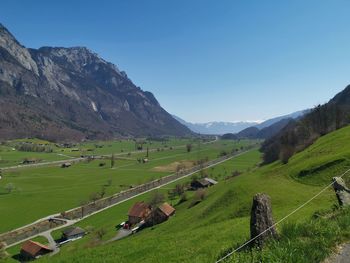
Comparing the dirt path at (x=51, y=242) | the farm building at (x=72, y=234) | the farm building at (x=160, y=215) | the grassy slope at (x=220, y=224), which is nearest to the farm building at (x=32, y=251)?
the dirt path at (x=51, y=242)

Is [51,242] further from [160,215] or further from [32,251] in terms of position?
[160,215]

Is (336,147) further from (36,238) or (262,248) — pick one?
(36,238)

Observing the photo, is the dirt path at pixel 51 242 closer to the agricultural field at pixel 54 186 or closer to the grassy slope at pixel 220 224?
the agricultural field at pixel 54 186

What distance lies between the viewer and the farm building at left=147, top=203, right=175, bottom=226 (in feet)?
217

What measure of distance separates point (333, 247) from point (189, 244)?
36.3ft

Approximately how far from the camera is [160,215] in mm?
66875

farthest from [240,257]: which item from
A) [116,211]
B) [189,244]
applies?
[116,211]

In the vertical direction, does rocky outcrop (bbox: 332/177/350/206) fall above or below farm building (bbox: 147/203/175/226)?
above

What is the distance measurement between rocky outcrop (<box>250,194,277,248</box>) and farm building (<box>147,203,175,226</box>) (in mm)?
52323

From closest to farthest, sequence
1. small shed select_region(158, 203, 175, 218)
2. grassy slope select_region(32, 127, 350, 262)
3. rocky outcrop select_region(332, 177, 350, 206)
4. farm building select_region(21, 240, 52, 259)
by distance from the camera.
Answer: rocky outcrop select_region(332, 177, 350, 206) < grassy slope select_region(32, 127, 350, 262) < farm building select_region(21, 240, 52, 259) < small shed select_region(158, 203, 175, 218)

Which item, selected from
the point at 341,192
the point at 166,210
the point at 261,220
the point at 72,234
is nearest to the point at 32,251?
the point at 72,234

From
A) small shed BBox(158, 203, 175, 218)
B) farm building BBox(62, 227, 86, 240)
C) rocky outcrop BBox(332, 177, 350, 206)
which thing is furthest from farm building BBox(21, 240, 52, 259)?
rocky outcrop BBox(332, 177, 350, 206)

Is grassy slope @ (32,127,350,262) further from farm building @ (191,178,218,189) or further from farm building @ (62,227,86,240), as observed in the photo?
farm building @ (191,178,218,189)

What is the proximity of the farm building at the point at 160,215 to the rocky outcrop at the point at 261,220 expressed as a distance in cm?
5232
